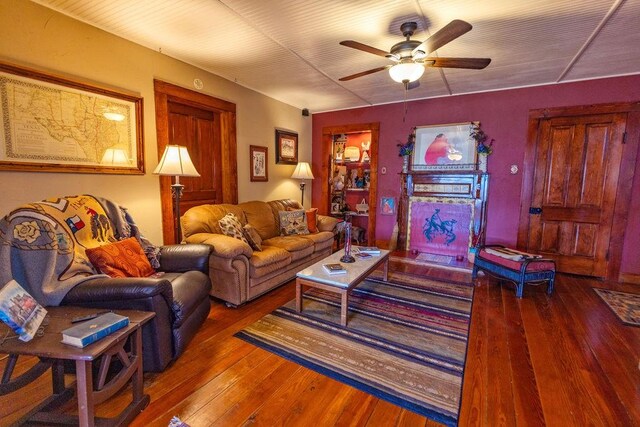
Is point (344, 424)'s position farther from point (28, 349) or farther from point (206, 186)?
point (206, 186)

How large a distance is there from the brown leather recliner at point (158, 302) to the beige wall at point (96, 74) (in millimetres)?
1059

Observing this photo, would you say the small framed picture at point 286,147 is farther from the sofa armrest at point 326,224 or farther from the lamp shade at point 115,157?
the lamp shade at point 115,157

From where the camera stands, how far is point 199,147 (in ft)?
11.8

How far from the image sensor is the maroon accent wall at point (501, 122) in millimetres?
3508

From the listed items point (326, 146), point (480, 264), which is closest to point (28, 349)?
point (480, 264)

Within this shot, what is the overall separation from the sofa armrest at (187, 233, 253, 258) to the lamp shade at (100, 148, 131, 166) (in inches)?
36.5

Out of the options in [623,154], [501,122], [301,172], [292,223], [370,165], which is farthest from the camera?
Answer: [370,165]

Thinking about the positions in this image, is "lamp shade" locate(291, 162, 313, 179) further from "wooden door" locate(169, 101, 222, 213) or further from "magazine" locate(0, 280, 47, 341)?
"magazine" locate(0, 280, 47, 341)

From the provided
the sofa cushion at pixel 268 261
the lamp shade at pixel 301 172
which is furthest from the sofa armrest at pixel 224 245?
the lamp shade at pixel 301 172

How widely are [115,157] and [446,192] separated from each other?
4.29 metres

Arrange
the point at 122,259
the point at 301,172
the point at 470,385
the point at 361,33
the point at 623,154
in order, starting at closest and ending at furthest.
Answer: the point at 470,385
the point at 122,259
the point at 361,33
the point at 623,154
the point at 301,172

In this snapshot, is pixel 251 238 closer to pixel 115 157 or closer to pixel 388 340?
pixel 115 157

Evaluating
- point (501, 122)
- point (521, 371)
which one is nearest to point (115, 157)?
Result: point (521, 371)

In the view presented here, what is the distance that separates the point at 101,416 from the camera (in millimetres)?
1484
